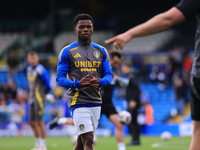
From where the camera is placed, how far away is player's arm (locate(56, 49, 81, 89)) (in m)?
4.94

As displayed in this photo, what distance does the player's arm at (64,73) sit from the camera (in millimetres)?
4938

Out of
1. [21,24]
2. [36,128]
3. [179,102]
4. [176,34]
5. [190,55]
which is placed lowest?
[36,128]

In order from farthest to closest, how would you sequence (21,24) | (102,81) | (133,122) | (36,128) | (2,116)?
(21,24) < (2,116) < (133,122) < (36,128) < (102,81)

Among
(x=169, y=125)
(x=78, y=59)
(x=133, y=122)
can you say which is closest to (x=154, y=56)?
(x=169, y=125)

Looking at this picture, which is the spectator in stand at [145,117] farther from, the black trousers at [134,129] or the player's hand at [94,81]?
the player's hand at [94,81]

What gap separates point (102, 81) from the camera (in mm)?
5055

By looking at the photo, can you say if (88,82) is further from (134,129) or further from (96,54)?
(134,129)

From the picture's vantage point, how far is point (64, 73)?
5098 mm

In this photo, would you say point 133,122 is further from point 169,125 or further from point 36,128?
point 169,125

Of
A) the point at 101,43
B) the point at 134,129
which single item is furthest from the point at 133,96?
the point at 101,43

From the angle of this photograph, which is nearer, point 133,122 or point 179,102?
point 133,122

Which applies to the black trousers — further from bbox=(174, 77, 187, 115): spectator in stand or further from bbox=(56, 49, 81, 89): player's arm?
bbox=(174, 77, 187, 115): spectator in stand

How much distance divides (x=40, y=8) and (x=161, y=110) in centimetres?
1629

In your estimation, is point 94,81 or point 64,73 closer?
point 94,81
